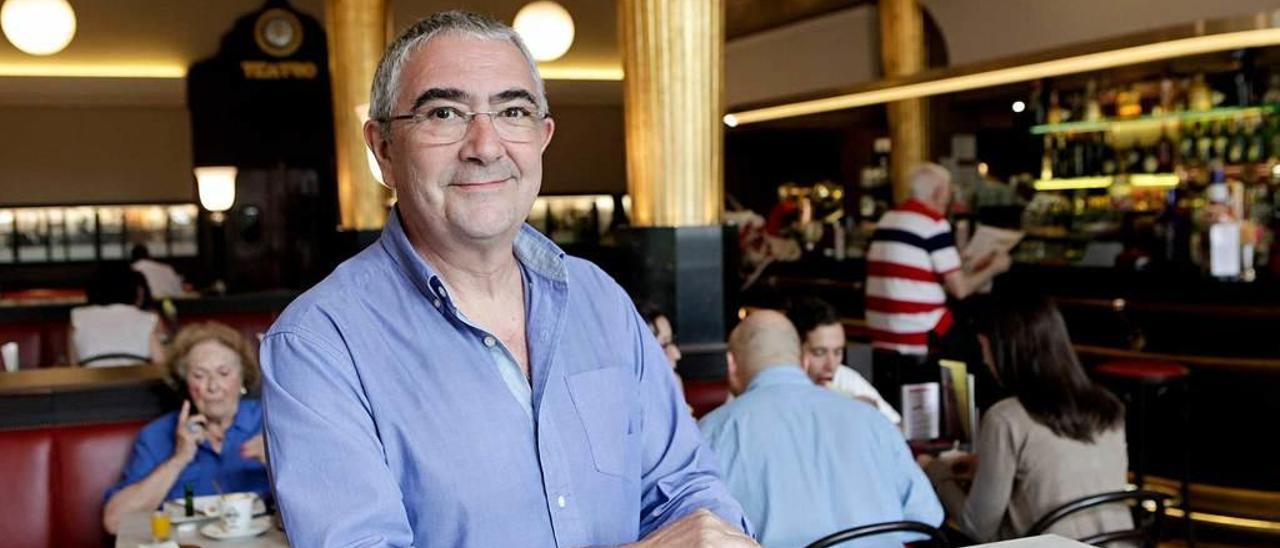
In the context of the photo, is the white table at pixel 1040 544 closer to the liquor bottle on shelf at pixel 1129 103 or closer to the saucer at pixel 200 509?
the saucer at pixel 200 509

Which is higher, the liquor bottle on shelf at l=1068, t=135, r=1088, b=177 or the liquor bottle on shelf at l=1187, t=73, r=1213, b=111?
the liquor bottle on shelf at l=1187, t=73, r=1213, b=111

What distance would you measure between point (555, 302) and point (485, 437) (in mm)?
224

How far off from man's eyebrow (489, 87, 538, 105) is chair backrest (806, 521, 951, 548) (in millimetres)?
1764

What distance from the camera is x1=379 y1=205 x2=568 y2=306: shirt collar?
1502 millimetres

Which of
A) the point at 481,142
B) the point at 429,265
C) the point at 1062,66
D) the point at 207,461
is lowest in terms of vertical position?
the point at 207,461

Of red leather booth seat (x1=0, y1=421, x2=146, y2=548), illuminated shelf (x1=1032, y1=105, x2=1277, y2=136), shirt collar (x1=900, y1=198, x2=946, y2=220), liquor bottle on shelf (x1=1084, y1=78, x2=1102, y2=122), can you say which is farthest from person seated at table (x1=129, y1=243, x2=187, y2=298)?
liquor bottle on shelf (x1=1084, y1=78, x2=1102, y2=122)

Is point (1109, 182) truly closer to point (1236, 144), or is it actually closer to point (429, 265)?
point (1236, 144)

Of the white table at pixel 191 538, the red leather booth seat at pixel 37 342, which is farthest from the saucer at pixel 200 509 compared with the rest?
the red leather booth seat at pixel 37 342

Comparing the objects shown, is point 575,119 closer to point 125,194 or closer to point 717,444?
point 125,194

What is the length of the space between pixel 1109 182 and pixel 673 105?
16.7ft

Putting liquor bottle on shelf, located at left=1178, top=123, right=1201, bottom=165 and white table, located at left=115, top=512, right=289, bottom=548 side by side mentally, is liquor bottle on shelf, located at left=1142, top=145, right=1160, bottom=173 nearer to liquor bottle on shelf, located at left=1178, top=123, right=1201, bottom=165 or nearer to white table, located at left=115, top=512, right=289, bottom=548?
liquor bottle on shelf, located at left=1178, top=123, right=1201, bottom=165

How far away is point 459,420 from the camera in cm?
145

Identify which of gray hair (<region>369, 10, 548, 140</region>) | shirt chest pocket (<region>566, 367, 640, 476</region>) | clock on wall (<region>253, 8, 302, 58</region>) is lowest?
shirt chest pocket (<region>566, 367, 640, 476</region>)

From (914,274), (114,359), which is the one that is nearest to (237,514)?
(114,359)
